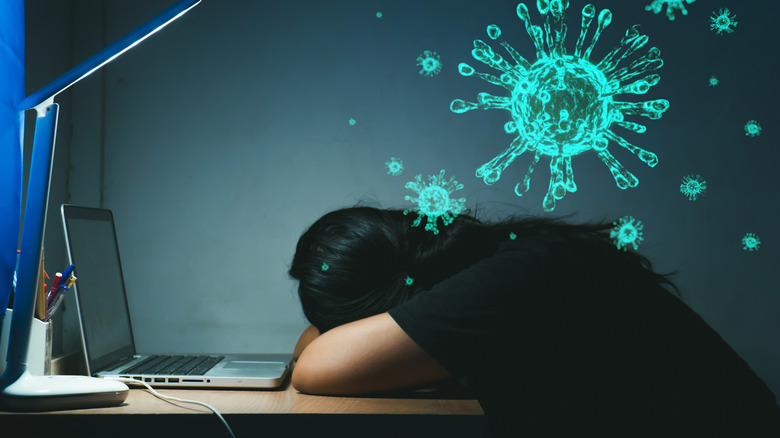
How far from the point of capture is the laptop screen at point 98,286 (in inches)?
36.6

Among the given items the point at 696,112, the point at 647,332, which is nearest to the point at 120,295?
the point at 647,332

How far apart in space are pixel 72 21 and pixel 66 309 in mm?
748

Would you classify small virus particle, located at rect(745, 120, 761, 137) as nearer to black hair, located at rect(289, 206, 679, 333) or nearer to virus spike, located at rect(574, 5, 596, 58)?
virus spike, located at rect(574, 5, 596, 58)

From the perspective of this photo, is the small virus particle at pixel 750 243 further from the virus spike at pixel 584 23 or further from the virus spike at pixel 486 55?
the virus spike at pixel 486 55

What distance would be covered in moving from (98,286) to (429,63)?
36.7 inches

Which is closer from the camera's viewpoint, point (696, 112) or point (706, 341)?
point (706, 341)

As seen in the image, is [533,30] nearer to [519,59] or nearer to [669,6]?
[519,59]

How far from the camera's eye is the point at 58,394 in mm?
691

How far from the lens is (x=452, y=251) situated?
3.01 feet

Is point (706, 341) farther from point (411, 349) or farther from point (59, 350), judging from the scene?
point (59, 350)

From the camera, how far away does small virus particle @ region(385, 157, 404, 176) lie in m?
1.35

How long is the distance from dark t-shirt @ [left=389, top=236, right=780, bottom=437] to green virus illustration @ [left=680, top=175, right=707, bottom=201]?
0.67m

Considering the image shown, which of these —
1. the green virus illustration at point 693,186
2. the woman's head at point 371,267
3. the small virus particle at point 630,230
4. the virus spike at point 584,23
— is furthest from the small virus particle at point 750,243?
the woman's head at point 371,267

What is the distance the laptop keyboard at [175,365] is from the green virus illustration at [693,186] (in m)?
1.22
